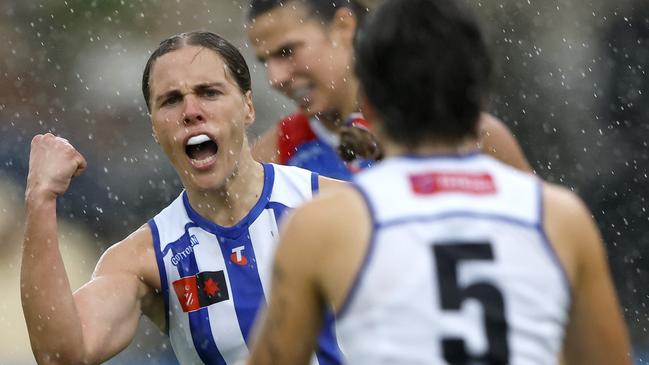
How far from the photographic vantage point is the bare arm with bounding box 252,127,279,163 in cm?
545

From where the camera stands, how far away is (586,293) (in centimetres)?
257

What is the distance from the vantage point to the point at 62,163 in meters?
3.79

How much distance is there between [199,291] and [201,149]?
0.48 metres

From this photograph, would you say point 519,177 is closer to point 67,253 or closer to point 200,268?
point 200,268

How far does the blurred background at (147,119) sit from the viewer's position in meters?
8.97

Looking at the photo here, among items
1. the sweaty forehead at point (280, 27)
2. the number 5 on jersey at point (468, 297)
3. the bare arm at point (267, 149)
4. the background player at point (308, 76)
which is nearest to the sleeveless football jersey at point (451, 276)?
the number 5 on jersey at point (468, 297)

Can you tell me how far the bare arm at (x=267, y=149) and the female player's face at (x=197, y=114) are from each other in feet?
3.38

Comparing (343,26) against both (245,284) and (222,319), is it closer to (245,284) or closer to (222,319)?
(245,284)

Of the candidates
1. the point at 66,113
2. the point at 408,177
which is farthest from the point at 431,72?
the point at 66,113

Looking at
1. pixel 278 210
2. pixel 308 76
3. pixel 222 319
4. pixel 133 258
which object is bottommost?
pixel 222 319

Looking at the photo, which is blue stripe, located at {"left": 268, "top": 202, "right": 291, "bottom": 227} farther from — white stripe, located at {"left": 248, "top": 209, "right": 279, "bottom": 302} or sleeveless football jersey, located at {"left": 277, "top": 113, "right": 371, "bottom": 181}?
sleeveless football jersey, located at {"left": 277, "top": 113, "right": 371, "bottom": 181}

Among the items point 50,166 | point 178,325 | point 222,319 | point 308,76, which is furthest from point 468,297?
point 308,76

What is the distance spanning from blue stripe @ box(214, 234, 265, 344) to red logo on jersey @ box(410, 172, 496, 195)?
5.97 feet

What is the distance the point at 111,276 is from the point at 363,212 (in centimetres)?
186
